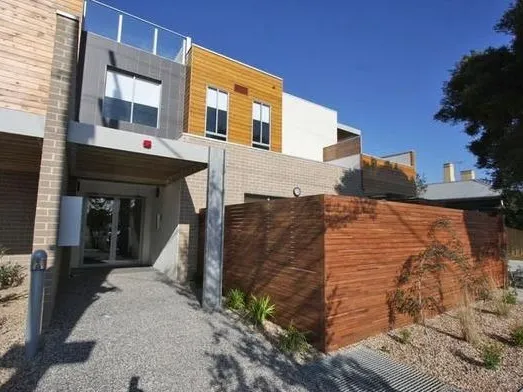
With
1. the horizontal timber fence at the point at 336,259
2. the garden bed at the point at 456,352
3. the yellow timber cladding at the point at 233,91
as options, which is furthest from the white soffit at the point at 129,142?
the yellow timber cladding at the point at 233,91

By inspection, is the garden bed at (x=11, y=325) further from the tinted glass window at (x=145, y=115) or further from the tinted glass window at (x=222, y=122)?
the tinted glass window at (x=222, y=122)

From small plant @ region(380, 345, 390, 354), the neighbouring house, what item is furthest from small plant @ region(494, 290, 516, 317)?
the neighbouring house

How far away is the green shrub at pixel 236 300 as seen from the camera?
6652 millimetres

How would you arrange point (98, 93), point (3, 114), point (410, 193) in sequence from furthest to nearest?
point (410, 193) < point (98, 93) < point (3, 114)

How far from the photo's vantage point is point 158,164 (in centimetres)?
803

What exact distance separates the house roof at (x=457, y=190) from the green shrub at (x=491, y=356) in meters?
24.0

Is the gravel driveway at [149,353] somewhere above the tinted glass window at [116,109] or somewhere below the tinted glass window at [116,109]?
below

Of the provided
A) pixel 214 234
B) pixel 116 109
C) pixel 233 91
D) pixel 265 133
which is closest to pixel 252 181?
pixel 265 133

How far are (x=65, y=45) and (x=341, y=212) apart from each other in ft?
16.9

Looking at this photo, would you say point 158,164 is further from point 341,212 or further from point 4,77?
point 341,212

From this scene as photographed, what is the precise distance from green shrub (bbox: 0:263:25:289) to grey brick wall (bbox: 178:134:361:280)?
3.77 meters

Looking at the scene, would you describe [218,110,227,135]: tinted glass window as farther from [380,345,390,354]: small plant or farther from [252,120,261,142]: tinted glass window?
[380,345,390,354]: small plant

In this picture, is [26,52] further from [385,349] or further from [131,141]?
[385,349]

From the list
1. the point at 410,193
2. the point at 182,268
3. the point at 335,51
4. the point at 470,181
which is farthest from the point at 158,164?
the point at 470,181
